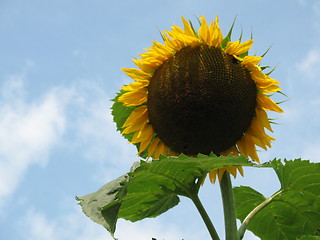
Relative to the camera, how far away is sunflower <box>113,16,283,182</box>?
3.16 m

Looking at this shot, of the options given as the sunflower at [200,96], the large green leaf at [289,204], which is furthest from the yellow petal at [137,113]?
the large green leaf at [289,204]

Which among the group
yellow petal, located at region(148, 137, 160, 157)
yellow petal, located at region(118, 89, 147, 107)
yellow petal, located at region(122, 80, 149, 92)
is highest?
yellow petal, located at region(122, 80, 149, 92)

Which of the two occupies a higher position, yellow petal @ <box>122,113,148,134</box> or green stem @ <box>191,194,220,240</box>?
yellow petal @ <box>122,113,148,134</box>

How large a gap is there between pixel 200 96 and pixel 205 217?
2.41ft

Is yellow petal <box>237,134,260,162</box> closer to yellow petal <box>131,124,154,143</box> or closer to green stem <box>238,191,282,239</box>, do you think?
green stem <box>238,191,282,239</box>

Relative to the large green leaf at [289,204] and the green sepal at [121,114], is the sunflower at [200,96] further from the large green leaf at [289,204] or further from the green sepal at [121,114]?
the large green leaf at [289,204]

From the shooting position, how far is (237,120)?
10.6 ft

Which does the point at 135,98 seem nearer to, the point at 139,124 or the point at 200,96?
the point at 139,124

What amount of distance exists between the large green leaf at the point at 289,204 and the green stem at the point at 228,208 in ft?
1.00

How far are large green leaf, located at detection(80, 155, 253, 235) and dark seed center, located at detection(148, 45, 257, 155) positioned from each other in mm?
228

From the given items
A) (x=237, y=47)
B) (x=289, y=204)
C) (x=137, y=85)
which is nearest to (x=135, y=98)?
(x=137, y=85)

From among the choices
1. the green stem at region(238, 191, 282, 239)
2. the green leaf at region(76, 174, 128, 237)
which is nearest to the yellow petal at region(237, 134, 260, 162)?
the green stem at region(238, 191, 282, 239)

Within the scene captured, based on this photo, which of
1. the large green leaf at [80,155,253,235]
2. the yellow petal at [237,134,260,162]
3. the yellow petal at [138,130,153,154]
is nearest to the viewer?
the large green leaf at [80,155,253,235]

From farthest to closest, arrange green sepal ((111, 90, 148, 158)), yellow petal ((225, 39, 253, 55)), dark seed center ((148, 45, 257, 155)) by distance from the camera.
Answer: green sepal ((111, 90, 148, 158)) < yellow petal ((225, 39, 253, 55)) < dark seed center ((148, 45, 257, 155))
